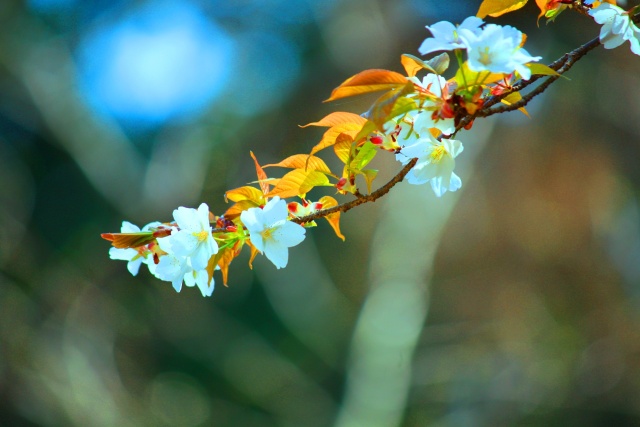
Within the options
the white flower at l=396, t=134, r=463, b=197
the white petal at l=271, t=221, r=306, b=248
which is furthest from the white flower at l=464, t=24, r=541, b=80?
the white petal at l=271, t=221, r=306, b=248

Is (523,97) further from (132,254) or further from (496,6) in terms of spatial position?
(132,254)

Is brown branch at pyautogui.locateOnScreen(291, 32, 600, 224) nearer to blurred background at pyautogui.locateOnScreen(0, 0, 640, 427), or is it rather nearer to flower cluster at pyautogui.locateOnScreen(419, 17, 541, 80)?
flower cluster at pyautogui.locateOnScreen(419, 17, 541, 80)

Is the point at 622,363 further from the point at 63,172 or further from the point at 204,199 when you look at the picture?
the point at 63,172

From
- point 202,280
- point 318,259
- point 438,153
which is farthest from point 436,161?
point 318,259

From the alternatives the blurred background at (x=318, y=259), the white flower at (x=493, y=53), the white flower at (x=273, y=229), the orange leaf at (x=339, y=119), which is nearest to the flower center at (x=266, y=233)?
the white flower at (x=273, y=229)

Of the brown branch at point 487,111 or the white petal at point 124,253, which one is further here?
the white petal at point 124,253

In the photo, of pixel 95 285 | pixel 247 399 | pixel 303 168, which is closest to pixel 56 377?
pixel 95 285

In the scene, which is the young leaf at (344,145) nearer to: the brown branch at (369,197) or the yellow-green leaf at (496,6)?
the brown branch at (369,197)
